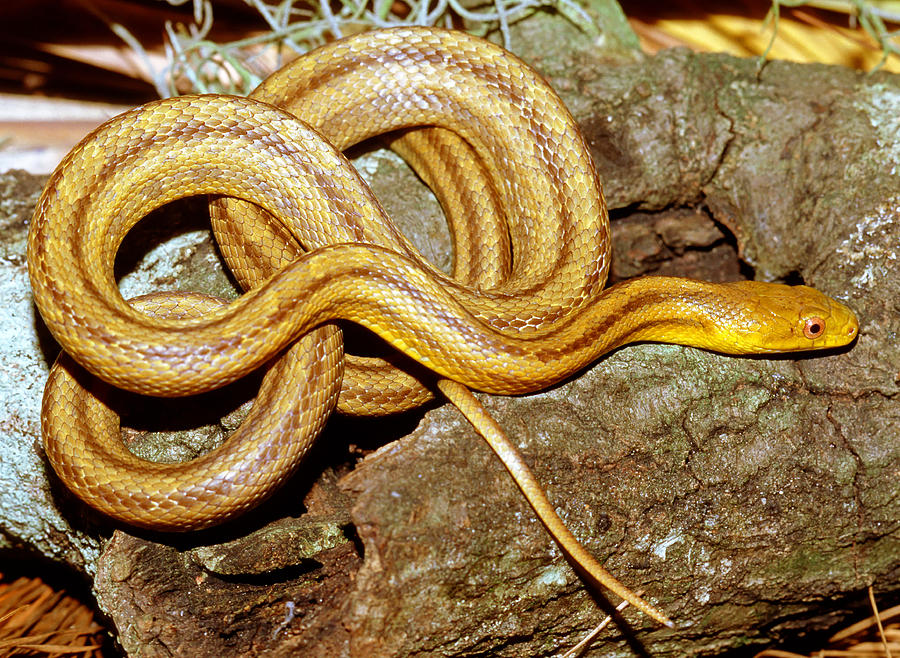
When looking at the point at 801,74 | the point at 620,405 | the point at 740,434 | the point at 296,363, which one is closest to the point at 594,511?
the point at 620,405

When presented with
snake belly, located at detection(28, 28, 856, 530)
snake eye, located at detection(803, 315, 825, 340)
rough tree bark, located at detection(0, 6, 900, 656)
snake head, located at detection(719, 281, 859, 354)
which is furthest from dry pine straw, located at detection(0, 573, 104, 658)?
snake eye, located at detection(803, 315, 825, 340)

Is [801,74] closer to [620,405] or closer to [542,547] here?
[620,405]

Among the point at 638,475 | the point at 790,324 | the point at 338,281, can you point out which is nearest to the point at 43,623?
the point at 338,281

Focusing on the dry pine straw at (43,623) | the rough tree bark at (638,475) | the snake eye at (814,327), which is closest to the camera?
the rough tree bark at (638,475)

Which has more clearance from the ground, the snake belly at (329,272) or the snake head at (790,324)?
the snake belly at (329,272)

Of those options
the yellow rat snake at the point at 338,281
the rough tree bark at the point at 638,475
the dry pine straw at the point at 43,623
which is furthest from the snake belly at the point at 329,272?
the dry pine straw at the point at 43,623

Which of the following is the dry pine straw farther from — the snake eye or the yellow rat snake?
the snake eye

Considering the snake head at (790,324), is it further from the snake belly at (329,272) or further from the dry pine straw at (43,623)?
the dry pine straw at (43,623)
